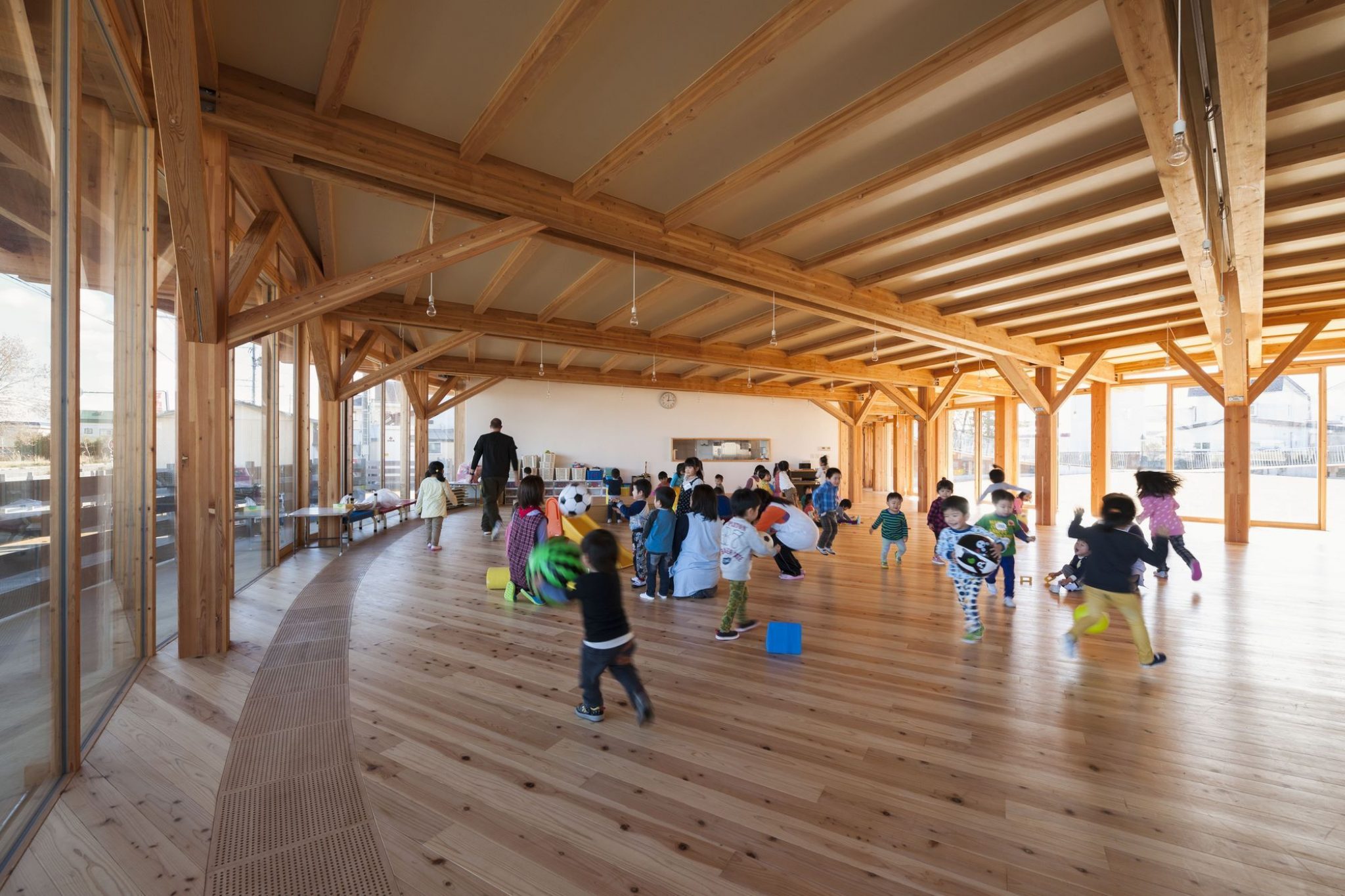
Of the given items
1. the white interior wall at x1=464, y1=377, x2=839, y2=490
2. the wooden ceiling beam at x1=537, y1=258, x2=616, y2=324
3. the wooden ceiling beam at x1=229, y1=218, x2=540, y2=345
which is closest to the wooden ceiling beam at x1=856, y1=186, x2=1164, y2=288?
the wooden ceiling beam at x1=537, y1=258, x2=616, y2=324

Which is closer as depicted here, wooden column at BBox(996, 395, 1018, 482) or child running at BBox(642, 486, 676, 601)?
child running at BBox(642, 486, 676, 601)

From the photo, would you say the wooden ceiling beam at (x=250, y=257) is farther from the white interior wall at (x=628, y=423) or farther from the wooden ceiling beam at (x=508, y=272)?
the white interior wall at (x=628, y=423)

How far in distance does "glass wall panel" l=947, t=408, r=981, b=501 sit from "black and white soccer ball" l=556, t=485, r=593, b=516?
15058 millimetres

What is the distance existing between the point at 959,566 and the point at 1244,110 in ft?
9.53

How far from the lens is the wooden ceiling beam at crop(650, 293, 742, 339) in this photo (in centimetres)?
700

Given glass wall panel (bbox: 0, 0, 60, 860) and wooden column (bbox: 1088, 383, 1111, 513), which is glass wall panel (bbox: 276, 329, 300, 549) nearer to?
glass wall panel (bbox: 0, 0, 60, 860)

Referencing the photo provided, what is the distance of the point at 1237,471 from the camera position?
28.9ft

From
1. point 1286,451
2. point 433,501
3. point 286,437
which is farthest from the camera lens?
point 1286,451

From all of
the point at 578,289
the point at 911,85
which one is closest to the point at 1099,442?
the point at 578,289

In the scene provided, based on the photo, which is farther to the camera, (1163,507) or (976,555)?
(1163,507)

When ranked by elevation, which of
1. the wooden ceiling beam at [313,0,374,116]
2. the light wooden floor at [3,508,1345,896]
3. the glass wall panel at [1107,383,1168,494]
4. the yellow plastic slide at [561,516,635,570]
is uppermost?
the wooden ceiling beam at [313,0,374,116]

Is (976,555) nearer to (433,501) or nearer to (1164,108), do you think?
(1164,108)

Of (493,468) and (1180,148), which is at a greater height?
(1180,148)

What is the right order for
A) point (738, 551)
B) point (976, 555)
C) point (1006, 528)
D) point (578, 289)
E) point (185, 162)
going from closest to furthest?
point (185, 162) → point (976, 555) → point (738, 551) → point (1006, 528) → point (578, 289)
